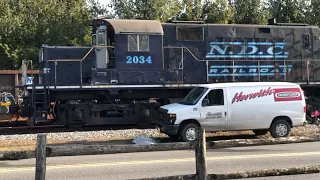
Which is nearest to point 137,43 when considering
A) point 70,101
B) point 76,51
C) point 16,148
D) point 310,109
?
point 76,51

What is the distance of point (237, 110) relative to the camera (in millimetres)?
12539

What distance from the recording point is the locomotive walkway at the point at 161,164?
25.7 ft

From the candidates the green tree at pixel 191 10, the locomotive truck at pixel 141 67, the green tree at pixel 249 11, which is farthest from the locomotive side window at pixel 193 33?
the green tree at pixel 249 11

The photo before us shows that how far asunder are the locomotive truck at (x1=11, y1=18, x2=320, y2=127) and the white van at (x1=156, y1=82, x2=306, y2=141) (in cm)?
291

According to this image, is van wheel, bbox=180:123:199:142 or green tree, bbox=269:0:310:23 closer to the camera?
van wheel, bbox=180:123:199:142

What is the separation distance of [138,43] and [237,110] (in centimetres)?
491

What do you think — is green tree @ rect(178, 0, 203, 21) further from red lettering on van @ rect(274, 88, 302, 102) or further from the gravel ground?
red lettering on van @ rect(274, 88, 302, 102)

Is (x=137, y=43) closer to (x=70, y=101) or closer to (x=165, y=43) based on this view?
(x=165, y=43)

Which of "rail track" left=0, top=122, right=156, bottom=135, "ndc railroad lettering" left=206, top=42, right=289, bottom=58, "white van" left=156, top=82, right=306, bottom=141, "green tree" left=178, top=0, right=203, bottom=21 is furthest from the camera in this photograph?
"green tree" left=178, top=0, right=203, bottom=21

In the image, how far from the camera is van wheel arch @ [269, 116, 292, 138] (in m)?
12.8

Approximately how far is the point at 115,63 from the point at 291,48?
7.86 m

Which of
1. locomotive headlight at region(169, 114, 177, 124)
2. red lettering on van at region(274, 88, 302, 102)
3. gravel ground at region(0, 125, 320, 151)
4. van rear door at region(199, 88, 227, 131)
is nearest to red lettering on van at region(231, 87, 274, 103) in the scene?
red lettering on van at region(274, 88, 302, 102)

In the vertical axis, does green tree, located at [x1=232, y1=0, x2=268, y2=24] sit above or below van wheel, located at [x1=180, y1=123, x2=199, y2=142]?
above

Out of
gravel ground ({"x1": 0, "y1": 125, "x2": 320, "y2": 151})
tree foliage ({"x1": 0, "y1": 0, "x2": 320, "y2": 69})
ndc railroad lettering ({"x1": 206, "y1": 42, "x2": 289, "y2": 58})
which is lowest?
gravel ground ({"x1": 0, "y1": 125, "x2": 320, "y2": 151})
